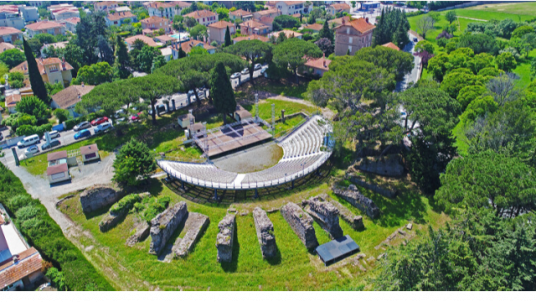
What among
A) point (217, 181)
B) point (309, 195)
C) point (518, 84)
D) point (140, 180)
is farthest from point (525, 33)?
point (140, 180)

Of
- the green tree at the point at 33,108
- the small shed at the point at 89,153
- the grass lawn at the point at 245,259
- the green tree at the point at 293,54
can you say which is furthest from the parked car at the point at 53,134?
the green tree at the point at 293,54

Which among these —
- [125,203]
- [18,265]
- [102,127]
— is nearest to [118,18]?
[102,127]

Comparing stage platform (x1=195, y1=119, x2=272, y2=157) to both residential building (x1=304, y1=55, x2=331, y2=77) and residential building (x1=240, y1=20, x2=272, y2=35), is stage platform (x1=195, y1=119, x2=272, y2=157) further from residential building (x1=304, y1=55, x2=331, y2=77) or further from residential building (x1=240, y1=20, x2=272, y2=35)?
residential building (x1=240, y1=20, x2=272, y2=35)

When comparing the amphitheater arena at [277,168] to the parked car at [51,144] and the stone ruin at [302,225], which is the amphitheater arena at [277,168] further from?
the parked car at [51,144]

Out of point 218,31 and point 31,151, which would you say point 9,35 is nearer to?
point 218,31

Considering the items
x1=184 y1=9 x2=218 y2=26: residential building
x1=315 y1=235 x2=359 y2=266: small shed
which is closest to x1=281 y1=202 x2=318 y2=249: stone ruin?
Answer: x1=315 y1=235 x2=359 y2=266: small shed
